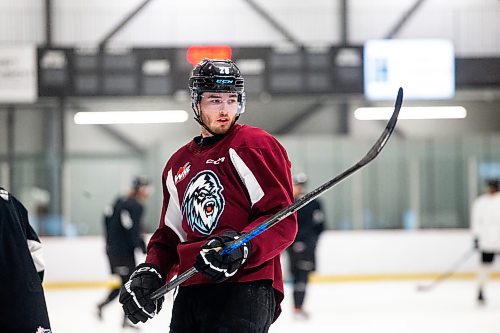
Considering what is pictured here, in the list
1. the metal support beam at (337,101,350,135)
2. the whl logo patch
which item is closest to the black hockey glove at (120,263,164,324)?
the whl logo patch

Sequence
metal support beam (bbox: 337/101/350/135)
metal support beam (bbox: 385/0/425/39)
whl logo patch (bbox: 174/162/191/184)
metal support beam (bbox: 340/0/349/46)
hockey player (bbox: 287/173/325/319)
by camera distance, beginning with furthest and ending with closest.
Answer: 1. metal support beam (bbox: 385/0/425/39)
2. metal support beam (bbox: 340/0/349/46)
3. metal support beam (bbox: 337/101/350/135)
4. hockey player (bbox: 287/173/325/319)
5. whl logo patch (bbox: 174/162/191/184)

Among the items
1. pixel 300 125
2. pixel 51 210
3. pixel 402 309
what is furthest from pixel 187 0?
pixel 402 309

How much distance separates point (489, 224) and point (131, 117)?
4499mm

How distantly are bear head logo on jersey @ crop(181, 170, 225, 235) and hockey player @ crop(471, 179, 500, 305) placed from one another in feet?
20.3

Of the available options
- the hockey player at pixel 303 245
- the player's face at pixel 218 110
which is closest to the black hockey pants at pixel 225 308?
the player's face at pixel 218 110

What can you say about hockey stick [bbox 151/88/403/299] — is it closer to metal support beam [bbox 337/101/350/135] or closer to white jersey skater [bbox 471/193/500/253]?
white jersey skater [bbox 471/193/500/253]

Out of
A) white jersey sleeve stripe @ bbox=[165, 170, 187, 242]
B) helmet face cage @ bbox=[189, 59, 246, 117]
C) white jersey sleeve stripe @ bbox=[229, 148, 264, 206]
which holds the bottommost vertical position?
white jersey sleeve stripe @ bbox=[165, 170, 187, 242]

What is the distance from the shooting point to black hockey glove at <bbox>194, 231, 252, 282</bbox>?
209 centimetres

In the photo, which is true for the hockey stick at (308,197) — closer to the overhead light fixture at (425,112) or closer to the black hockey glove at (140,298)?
the black hockey glove at (140,298)

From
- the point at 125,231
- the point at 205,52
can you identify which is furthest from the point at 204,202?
the point at 205,52

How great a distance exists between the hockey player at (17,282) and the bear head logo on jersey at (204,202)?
39cm

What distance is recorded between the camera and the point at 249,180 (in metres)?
2.19

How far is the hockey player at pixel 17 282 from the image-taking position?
2264 millimetres

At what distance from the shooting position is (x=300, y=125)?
1187 cm
